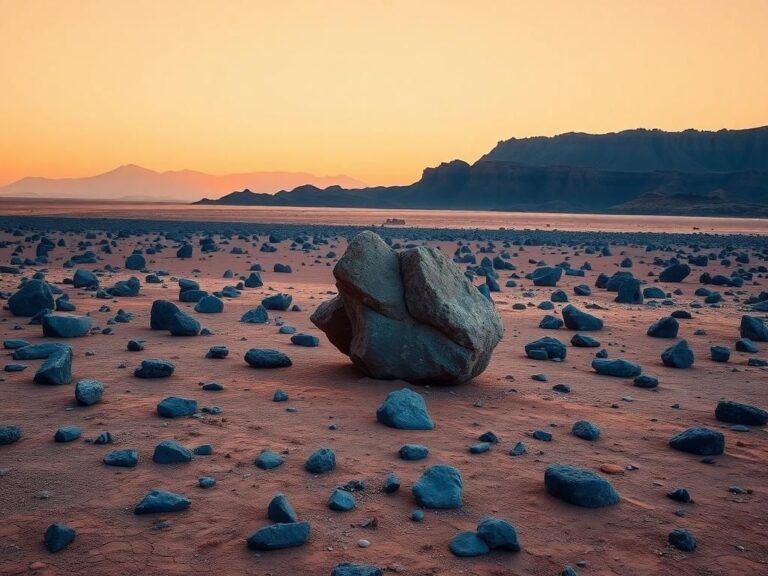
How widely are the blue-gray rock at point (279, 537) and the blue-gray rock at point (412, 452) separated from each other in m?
1.18

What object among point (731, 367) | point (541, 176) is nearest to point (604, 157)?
point (541, 176)

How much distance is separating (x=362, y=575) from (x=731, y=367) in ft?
19.2

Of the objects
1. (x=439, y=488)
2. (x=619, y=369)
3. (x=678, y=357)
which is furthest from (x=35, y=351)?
(x=678, y=357)

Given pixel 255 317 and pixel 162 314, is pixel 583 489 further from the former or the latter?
pixel 255 317

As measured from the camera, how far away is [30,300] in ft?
30.8

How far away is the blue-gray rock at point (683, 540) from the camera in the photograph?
351cm

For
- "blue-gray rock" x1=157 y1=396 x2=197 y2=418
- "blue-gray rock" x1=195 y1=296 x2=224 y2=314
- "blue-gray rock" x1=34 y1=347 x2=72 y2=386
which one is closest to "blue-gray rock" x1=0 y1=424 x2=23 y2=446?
"blue-gray rock" x1=157 y1=396 x2=197 y2=418

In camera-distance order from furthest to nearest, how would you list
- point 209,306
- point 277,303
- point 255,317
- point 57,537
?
point 277,303, point 209,306, point 255,317, point 57,537

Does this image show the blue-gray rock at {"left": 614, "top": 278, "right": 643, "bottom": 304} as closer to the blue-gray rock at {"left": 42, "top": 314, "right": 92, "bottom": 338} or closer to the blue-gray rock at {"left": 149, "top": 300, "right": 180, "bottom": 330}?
the blue-gray rock at {"left": 149, "top": 300, "right": 180, "bottom": 330}

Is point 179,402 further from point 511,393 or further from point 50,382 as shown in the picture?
point 511,393

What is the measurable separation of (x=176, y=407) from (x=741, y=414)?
4353 mm

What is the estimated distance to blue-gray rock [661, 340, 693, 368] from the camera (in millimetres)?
7453

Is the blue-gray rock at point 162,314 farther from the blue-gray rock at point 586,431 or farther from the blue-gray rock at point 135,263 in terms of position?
the blue-gray rock at point 135,263

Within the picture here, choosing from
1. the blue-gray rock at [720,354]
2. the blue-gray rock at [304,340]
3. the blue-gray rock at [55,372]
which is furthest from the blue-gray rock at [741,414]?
the blue-gray rock at [55,372]
